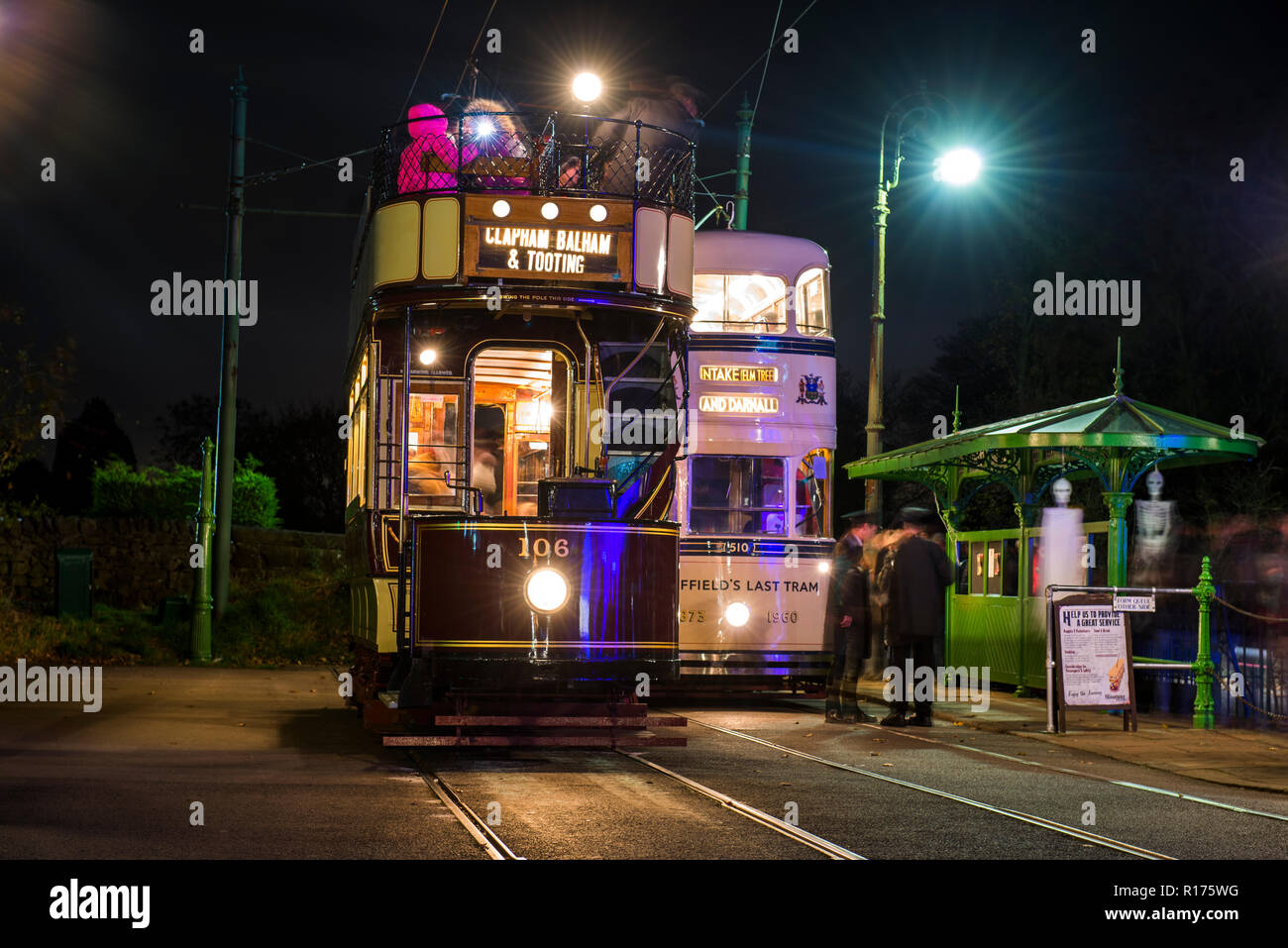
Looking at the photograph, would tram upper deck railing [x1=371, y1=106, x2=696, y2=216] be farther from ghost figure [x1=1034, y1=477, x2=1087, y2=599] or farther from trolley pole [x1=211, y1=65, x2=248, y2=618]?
trolley pole [x1=211, y1=65, x2=248, y2=618]

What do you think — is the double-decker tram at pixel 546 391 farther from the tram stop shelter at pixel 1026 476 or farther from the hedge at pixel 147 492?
the hedge at pixel 147 492

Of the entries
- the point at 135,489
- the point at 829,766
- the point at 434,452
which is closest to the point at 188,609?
the point at 135,489

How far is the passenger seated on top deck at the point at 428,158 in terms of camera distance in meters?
12.9

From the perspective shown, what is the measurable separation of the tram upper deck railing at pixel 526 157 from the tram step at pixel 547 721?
4.24 m

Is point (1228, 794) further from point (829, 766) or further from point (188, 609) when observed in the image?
point (188, 609)

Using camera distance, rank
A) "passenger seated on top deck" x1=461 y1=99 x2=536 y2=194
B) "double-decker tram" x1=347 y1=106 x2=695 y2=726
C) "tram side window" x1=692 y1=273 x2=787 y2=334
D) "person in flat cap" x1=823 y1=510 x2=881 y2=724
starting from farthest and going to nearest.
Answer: "tram side window" x1=692 y1=273 x2=787 y2=334 < "person in flat cap" x1=823 y1=510 x2=881 y2=724 < "passenger seated on top deck" x1=461 y1=99 x2=536 y2=194 < "double-decker tram" x1=347 y1=106 x2=695 y2=726

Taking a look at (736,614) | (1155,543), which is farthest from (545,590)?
(1155,543)

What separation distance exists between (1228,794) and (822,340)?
28.9 feet

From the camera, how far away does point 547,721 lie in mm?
11773

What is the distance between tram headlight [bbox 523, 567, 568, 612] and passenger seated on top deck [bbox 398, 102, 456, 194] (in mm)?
3346

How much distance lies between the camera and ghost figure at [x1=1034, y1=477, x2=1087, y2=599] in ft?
59.7

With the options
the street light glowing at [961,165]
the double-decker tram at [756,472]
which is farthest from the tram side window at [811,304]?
the street light glowing at [961,165]

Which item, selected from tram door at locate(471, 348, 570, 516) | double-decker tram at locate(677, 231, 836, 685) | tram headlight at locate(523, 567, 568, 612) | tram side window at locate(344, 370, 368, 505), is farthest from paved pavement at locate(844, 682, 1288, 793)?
tram side window at locate(344, 370, 368, 505)

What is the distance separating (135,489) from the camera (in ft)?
112
